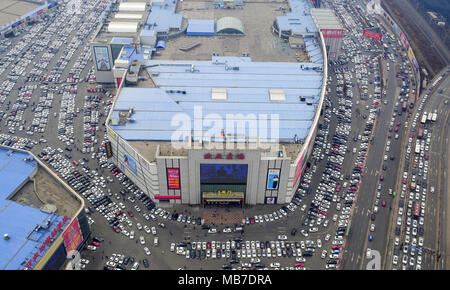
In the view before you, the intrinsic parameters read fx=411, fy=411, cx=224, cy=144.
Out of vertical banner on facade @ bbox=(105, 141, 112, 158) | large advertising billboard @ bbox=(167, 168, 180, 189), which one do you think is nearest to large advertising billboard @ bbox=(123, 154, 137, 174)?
vertical banner on facade @ bbox=(105, 141, 112, 158)

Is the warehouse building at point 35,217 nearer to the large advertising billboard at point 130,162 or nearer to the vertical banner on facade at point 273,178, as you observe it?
the large advertising billboard at point 130,162

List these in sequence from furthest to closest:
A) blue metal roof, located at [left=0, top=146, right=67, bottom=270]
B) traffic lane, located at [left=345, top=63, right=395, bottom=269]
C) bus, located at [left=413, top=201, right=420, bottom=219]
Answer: bus, located at [left=413, top=201, right=420, bottom=219], traffic lane, located at [left=345, top=63, right=395, bottom=269], blue metal roof, located at [left=0, top=146, right=67, bottom=270]

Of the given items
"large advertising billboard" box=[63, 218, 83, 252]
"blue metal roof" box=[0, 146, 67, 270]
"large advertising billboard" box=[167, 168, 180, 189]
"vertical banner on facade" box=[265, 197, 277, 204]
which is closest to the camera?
"blue metal roof" box=[0, 146, 67, 270]

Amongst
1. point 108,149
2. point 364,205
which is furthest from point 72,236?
point 364,205

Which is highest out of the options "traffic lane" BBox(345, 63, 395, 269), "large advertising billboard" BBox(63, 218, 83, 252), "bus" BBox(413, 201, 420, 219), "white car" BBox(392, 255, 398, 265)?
"large advertising billboard" BBox(63, 218, 83, 252)

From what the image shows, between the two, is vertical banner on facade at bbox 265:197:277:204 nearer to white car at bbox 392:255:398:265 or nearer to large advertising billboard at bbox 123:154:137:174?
white car at bbox 392:255:398:265

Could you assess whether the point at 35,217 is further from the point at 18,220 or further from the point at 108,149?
the point at 108,149

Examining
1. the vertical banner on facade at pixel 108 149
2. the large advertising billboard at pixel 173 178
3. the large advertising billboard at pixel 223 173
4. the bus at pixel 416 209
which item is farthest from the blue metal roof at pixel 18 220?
the bus at pixel 416 209

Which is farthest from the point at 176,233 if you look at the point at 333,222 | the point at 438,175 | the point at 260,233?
the point at 438,175
